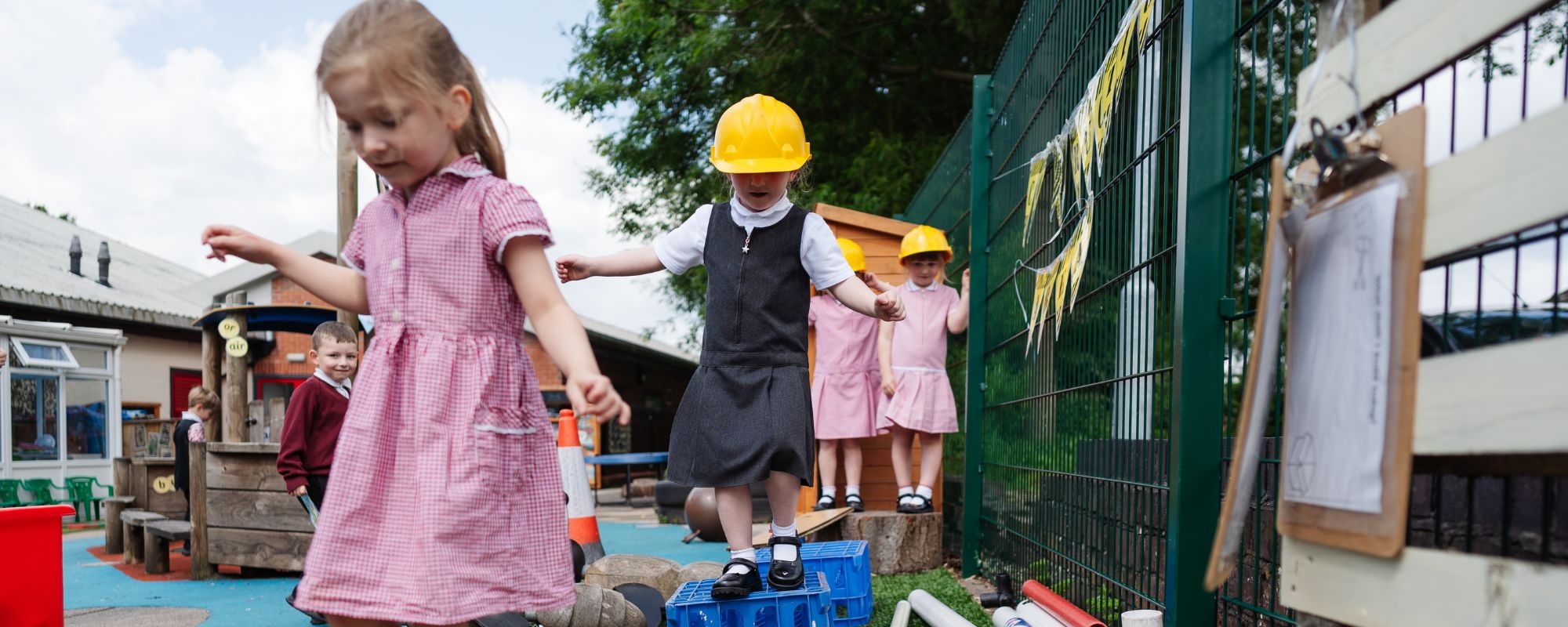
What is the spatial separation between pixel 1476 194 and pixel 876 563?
5.37 m

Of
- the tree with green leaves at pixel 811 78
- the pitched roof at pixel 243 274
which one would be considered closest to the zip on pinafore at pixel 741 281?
the tree with green leaves at pixel 811 78

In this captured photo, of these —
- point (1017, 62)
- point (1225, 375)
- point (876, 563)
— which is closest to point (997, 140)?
point (1017, 62)

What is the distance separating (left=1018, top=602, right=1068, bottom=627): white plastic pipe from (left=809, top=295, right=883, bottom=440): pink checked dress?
3.23 meters

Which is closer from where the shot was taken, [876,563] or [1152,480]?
[1152,480]

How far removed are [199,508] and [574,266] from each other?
15.5 feet

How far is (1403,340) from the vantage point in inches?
51.3

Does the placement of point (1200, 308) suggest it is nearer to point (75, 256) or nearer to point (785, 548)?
point (785, 548)

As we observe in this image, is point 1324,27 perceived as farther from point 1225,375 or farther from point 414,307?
point 414,307

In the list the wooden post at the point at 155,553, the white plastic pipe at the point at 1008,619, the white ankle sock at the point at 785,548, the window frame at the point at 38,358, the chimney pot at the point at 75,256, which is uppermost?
the chimney pot at the point at 75,256

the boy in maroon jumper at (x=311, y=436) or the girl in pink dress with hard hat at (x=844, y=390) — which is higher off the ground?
the girl in pink dress with hard hat at (x=844, y=390)

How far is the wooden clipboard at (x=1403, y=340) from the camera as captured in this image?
1.29m

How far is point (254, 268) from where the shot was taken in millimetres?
22609

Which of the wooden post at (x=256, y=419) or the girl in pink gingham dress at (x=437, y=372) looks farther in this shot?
the wooden post at (x=256, y=419)

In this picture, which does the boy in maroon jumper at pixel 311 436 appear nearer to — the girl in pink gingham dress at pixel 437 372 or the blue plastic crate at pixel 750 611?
the blue plastic crate at pixel 750 611
